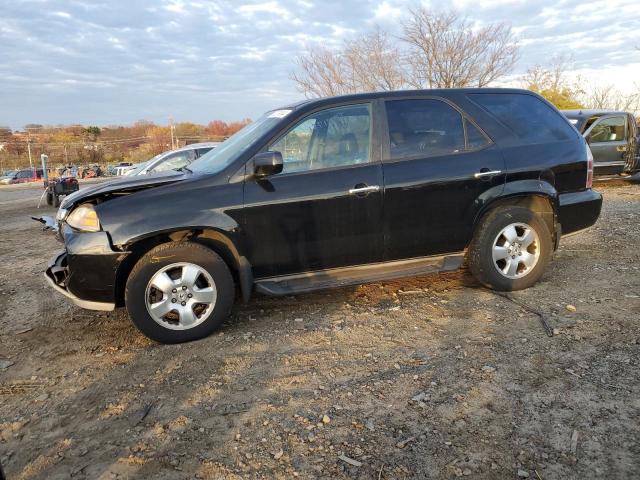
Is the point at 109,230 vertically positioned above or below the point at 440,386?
above

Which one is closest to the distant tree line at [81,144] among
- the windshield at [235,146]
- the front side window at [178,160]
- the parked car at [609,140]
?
the front side window at [178,160]

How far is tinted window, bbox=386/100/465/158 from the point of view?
411cm

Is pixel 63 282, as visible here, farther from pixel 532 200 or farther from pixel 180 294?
pixel 532 200

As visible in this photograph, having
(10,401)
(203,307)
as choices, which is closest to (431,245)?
(203,307)

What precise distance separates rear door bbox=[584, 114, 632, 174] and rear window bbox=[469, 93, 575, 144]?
7628 millimetres

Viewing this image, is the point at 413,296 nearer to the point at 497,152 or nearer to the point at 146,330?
the point at 497,152

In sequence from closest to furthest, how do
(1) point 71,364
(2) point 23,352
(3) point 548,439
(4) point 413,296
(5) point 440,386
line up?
(3) point 548,439 < (5) point 440,386 < (1) point 71,364 < (2) point 23,352 < (4) point 413,296

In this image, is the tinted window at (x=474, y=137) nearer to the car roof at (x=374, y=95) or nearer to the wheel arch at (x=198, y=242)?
the car roof at (x=374, y=95)

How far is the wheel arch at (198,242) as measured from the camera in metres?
3.59

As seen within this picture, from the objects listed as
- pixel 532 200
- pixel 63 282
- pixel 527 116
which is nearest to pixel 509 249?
pixel 532 200

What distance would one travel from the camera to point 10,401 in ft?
9.73

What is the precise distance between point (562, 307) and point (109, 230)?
11.7 feet

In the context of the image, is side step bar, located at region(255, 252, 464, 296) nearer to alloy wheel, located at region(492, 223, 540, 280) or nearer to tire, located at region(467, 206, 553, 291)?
tire, located at region(467, 206, 553, 291)

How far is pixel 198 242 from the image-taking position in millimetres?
3744
